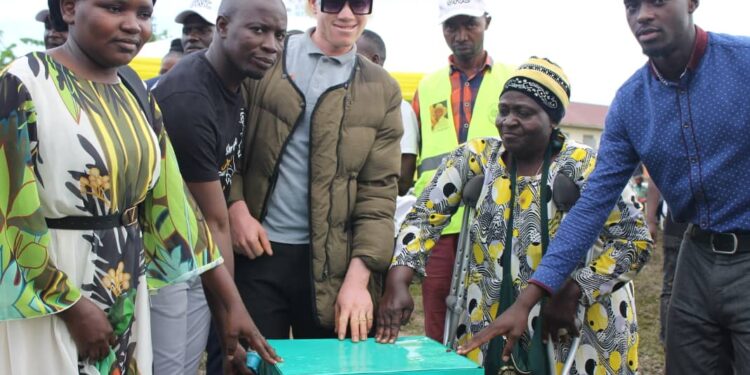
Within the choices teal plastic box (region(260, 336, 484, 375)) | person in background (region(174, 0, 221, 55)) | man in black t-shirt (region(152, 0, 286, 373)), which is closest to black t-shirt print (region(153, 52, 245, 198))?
man in black t-shirt (region(152, 0, 286, 373))

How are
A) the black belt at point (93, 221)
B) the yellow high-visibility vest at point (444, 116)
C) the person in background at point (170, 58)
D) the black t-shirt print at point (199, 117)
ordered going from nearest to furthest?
the black belt at point (93, 221), the black t-shirt print at point (199, 117), the yellow high-visibility vest at point (444, 116), the person in background at point (170, 58)

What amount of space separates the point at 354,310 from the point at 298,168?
58 centimetres

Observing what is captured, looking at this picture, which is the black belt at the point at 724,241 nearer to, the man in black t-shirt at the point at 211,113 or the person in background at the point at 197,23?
the man in black t-shirt at the point at 211,113

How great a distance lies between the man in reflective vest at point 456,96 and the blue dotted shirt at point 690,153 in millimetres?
1413

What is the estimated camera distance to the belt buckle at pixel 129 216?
2178 mm

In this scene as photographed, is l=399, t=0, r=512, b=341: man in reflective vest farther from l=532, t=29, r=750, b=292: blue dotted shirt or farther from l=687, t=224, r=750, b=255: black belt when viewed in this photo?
l=687, t=224, r=750, b=255: black belt

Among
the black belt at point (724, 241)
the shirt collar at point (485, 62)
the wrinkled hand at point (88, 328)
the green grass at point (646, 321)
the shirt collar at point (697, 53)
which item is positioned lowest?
the green grass at point (646, 321)

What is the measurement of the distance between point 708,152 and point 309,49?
1.56 meters

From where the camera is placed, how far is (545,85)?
3.10 meters

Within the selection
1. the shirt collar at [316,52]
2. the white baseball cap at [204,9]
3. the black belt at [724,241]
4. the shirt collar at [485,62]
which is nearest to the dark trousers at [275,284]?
the shirt collar at [316,52]

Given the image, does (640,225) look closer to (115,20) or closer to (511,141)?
(511,141)

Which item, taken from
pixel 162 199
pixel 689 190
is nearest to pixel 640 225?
pixel 689 190

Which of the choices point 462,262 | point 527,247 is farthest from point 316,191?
point 527,247

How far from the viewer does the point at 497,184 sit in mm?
3115
